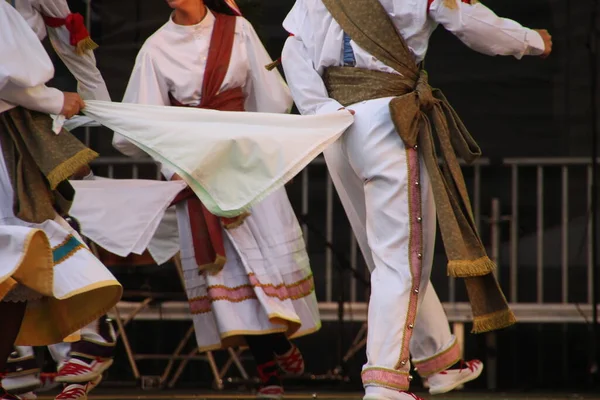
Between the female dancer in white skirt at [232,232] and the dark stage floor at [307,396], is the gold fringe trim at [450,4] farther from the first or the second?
the dark stage floor at [307,396]

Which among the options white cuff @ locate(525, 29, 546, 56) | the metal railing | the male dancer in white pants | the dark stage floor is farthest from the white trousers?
the metal railing

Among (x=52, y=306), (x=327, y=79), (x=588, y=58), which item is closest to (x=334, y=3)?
(x=327, y=79)

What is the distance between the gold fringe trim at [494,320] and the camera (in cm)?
442

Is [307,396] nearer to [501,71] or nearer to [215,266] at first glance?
[215,266]

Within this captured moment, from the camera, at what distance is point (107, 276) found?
450 centimetres

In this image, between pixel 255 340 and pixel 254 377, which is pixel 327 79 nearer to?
pixel 255 340

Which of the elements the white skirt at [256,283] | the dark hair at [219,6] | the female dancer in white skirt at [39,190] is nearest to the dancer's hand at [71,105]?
the female dancer in white skirt at [39,190]

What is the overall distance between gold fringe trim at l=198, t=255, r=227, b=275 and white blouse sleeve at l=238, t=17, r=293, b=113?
26.7 inches

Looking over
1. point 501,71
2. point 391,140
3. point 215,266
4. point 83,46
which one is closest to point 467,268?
point 391,140

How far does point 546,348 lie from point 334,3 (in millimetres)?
2925

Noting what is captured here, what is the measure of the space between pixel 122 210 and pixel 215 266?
0.48m

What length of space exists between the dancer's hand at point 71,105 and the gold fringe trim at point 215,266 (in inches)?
39.3

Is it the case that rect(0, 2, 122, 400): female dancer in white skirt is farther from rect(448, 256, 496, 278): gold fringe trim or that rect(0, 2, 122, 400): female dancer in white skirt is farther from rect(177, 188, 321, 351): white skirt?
rect(448, 256, 496, 278): gold fringe trim

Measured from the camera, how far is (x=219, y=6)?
226 inches
